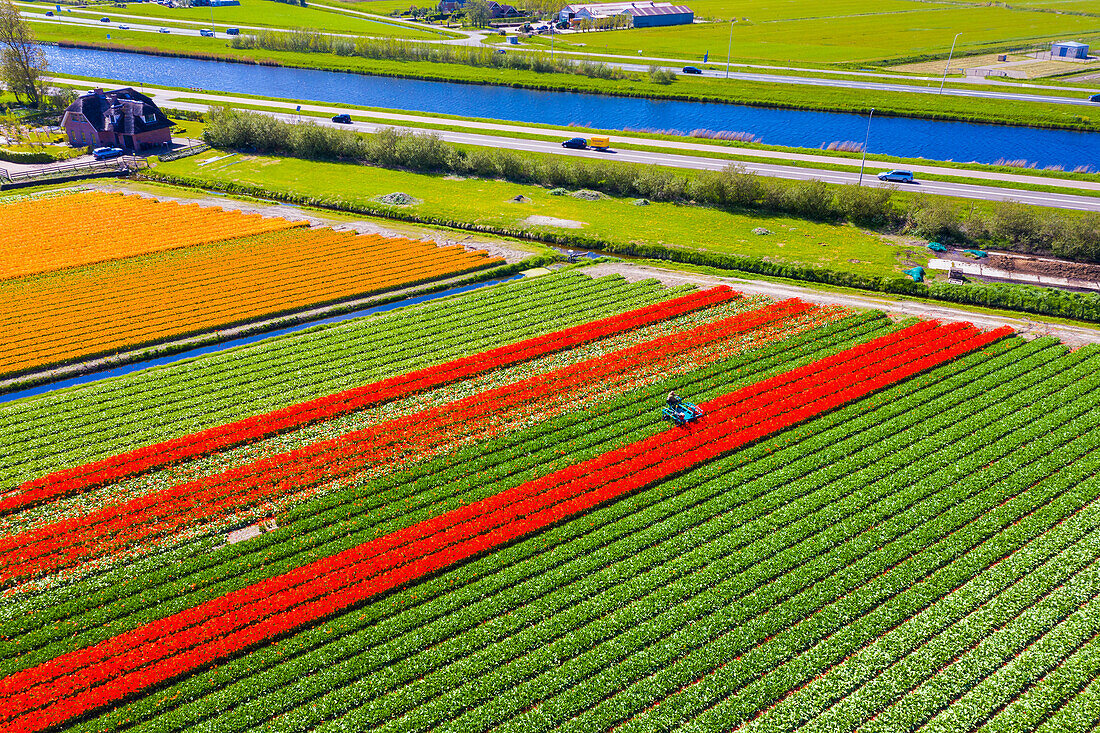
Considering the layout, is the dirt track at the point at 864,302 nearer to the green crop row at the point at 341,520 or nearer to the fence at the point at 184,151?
the green crop row at the point at 341,520

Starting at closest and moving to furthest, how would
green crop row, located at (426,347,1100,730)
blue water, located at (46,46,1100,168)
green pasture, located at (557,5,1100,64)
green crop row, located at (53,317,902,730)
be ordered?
green crop row, located at (426,347,1100,730), green crop row, located at (53,317,902,730), blue water, located at (46,46,1100,168), green pasture, located at (557,5,1100,64)

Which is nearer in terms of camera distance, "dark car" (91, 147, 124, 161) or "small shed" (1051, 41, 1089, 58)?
"dark car" (91, 147, 124, 161)

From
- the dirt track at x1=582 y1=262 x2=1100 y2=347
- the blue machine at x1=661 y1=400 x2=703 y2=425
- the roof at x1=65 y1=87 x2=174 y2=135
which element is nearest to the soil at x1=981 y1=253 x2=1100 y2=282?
the dirt track at x1=582 y1=262 x2=1100 y2=347

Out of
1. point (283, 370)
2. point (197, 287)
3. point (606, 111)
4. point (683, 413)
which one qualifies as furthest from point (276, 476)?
point (606, 111)

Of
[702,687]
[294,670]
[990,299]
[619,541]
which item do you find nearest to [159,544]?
[294,670]

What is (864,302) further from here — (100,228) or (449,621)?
(100,228)

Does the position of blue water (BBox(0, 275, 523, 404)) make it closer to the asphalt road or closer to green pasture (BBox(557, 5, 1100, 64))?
the asphalt road

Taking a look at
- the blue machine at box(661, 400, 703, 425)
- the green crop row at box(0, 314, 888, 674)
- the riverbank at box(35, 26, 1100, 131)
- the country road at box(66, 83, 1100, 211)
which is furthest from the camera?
the riverbank at box(35, 26, 1100, 131)
